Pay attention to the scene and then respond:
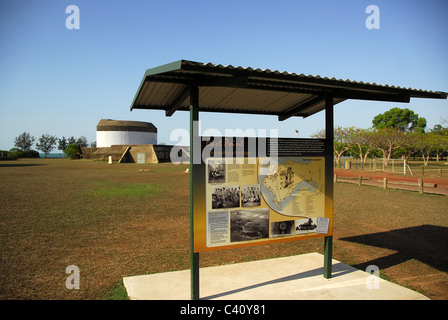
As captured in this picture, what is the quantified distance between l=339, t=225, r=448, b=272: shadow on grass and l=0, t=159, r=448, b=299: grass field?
0.02m

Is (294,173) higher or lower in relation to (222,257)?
higher

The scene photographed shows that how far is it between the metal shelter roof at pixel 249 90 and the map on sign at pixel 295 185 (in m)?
1.12

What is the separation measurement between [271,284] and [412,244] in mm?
4403

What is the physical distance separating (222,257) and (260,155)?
111 inches

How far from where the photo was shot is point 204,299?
159 inches

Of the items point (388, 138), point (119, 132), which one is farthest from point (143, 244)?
point (119, 132)

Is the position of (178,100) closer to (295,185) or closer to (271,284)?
(295,185)

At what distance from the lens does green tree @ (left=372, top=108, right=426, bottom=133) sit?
67938 millimetres

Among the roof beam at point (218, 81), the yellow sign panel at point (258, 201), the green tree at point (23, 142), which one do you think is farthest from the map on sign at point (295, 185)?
the green tree at point (23, 142)

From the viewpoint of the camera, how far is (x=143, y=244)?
6930mm

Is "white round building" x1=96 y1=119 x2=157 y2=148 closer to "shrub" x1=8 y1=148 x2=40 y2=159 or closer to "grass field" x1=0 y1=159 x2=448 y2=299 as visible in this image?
"shrub" x1=8 y1=148 x2=40 y2=159

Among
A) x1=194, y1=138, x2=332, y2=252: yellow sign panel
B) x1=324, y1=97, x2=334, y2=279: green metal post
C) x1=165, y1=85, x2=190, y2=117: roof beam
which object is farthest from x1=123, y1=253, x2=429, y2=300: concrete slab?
x1=165, y1=85, x2=190, y2=117: roof beam
